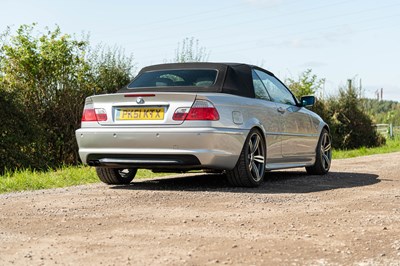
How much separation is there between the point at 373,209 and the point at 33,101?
33.4 ft

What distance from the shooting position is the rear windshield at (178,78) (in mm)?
9438

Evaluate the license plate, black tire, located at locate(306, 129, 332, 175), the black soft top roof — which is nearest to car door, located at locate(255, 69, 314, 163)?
black tire, located at locate(306, 129, 332, 175)

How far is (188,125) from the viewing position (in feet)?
27.9

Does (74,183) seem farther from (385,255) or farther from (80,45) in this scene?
(80,45)

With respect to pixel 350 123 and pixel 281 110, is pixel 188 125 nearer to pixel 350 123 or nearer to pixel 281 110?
pixel 281 110

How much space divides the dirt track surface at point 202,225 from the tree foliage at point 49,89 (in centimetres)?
552

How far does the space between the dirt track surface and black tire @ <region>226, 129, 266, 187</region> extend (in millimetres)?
179

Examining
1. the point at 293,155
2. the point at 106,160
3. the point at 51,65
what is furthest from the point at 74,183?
the point at 51,65

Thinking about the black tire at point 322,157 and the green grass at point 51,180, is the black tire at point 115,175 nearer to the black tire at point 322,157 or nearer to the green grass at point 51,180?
the green grass at point 51,180

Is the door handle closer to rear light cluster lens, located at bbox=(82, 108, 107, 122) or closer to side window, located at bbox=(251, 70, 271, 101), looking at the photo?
side window, located at bbox=(251, 70, 271, 101)

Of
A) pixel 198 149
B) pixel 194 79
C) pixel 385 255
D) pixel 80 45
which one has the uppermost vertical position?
pixel 80 45

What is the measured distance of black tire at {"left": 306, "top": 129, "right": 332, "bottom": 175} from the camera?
1162 centimetres

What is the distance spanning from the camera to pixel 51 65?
18.4 m

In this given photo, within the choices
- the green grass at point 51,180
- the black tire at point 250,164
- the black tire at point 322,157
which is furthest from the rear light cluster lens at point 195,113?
the black tire at point 322,157
